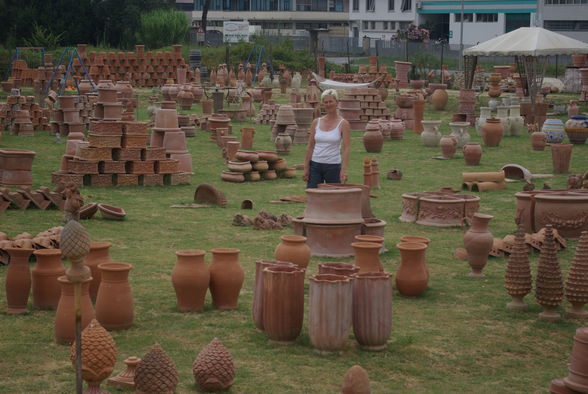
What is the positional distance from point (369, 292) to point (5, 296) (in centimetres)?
343

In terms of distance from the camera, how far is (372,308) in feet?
22.9

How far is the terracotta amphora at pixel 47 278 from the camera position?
7.88 metres

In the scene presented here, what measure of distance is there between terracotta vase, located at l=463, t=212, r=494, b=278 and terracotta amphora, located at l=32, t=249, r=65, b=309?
13.0 feet

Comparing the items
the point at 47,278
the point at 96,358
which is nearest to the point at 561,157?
the point at 47,278

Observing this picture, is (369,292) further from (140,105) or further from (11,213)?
(140,105)

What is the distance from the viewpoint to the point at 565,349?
7.31 m

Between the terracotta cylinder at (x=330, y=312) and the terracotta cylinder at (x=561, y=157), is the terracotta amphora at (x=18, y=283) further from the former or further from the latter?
the terracotta cylinder at (x=561, y=157)

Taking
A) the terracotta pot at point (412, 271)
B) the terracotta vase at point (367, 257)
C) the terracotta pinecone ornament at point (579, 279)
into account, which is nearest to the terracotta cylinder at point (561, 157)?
the terracotta pot at point (412, 271)

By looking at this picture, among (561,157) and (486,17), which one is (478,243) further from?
(486,17)

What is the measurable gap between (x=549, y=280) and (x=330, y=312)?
7.03 ft

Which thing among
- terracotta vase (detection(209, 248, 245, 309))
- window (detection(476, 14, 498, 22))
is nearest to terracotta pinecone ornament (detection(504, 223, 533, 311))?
terracotta vase (detection(209, 248, 245, 309))

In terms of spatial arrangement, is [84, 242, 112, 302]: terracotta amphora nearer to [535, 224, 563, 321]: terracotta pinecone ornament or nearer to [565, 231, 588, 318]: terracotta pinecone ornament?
[535, 224, 563, 321]: terracotta pinecone ornament

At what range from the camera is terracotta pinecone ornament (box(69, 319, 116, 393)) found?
5801 millimetres

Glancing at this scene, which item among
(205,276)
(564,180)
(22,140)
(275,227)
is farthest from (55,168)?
(205,276)
